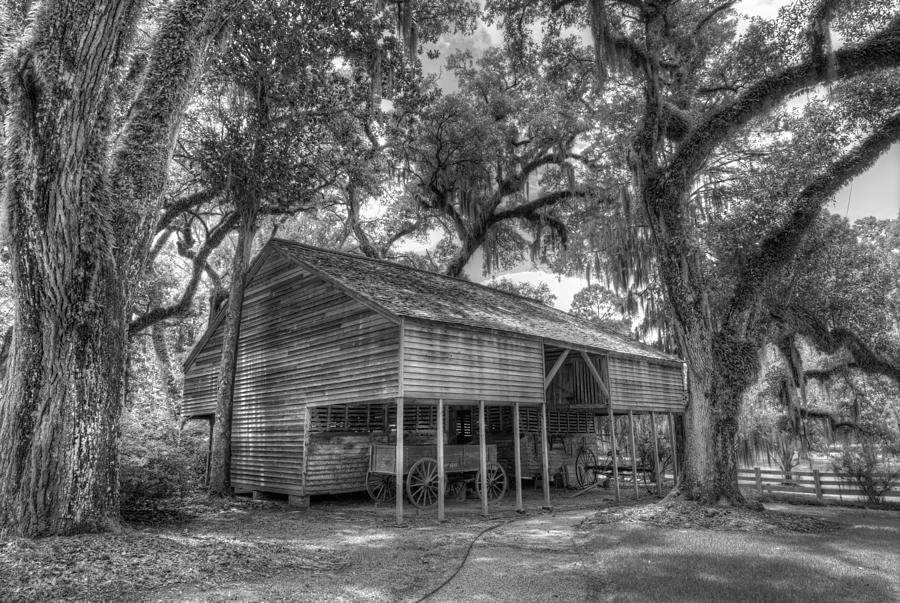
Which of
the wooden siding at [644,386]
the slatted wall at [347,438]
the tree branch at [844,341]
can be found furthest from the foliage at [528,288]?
the slatted wall at [347,438]

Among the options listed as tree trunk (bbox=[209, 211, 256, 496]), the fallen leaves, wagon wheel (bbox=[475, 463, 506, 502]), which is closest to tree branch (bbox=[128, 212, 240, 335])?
tree trunk (bbox=[209, 211, 256, 496])

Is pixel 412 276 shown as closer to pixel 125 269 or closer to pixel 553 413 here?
pixel 553 413

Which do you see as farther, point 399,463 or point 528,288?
point 528,288

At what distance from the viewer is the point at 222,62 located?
14922mm

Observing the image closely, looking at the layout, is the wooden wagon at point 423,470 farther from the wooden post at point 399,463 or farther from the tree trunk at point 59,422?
the tree trunk at point 59,422

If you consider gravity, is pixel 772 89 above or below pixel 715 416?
above

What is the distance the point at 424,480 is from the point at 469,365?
11.5 ft

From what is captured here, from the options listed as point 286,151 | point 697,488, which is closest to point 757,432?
Answer: point 697,488

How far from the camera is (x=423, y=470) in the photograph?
46.8ft

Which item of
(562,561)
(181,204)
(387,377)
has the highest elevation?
(181,204)

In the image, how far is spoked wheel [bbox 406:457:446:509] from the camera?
13852 millimetres

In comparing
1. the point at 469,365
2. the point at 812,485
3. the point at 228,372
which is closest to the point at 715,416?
the point at 469,365

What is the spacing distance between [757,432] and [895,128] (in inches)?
669

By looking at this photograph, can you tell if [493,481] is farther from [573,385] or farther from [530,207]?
[530,207]
